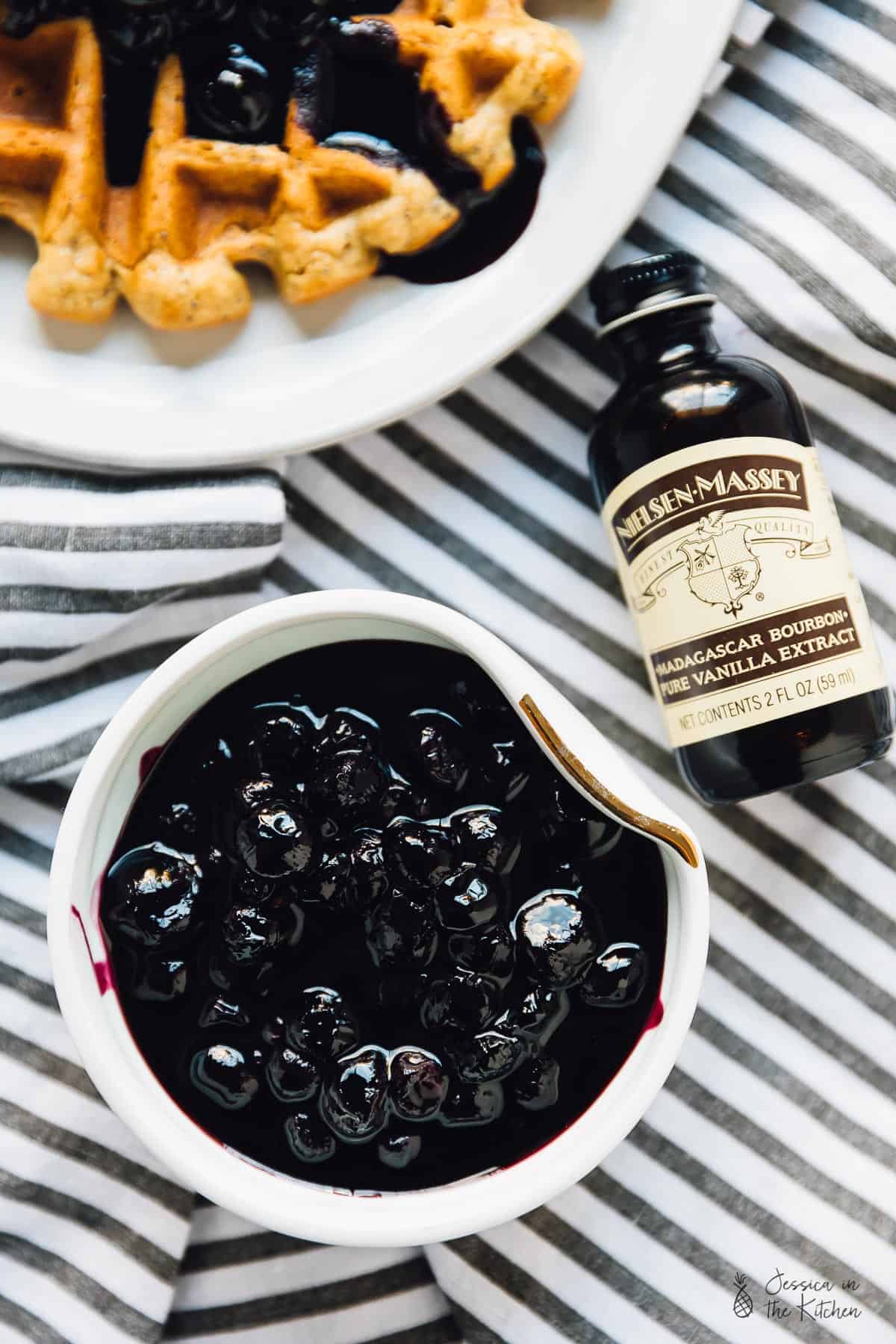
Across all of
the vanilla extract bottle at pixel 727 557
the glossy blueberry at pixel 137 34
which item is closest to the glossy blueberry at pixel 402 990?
the vanilla extract bottle at pixel 727 557

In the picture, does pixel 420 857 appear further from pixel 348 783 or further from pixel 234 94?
pixel 234 94

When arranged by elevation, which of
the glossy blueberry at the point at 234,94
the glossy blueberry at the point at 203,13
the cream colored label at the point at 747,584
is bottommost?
the cream colored label at the point at 747,584

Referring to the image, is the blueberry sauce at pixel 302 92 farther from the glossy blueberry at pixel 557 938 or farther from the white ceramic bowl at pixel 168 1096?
the glossy blueberry at pixel 557 938

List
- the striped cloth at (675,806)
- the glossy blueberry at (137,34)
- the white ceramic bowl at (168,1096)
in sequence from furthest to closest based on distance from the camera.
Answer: the striped cloth at (675,806), the glossy blueberry at (137,34), the white ceramic bowl at (168,1096)

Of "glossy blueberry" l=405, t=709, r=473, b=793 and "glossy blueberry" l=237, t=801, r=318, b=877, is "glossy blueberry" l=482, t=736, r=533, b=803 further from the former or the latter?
"glossy blueberry" l=237, t=801, r=318, b=877

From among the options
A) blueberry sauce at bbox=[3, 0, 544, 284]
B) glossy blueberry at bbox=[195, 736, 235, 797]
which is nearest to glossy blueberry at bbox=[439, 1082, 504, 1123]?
glossy blueberry at bbox=[195, 736, 235, 797]

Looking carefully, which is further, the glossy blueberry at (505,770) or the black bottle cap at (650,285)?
the black bottle cap at (650,285)

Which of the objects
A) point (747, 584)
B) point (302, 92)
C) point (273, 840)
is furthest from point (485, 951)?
point (302, 92)
